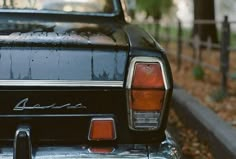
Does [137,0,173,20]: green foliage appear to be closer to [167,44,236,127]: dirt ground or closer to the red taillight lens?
[167,44,236,127]: dirt ground

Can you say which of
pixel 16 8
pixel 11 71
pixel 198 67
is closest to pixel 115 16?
pixel 16 8

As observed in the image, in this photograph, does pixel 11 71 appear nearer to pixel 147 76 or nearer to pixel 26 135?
pixel 26 135

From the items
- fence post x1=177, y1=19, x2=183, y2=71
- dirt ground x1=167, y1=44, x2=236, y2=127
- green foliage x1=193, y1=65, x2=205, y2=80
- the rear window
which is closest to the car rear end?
the rear window

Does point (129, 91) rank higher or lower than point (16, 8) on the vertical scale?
lower

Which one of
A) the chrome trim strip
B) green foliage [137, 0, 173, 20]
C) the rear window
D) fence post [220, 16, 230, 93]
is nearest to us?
the chrome trim strip

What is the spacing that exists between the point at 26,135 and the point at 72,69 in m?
0.40

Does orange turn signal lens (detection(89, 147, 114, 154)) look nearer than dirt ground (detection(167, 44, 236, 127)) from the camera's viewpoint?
Yes

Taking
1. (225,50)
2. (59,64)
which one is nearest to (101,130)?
(59,64)

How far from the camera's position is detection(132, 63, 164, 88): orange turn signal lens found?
2.68m

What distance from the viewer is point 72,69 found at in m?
2.62

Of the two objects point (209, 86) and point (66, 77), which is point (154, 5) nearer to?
point (209, 86)

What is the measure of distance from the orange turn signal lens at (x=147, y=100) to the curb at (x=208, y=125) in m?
1.23

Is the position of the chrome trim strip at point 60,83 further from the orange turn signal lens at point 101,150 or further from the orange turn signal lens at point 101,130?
the orange turn signal lens at point 101,150

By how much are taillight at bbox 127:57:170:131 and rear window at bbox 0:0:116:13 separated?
4.26 ft
